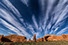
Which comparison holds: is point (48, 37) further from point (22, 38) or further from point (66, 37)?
point (22, 38)

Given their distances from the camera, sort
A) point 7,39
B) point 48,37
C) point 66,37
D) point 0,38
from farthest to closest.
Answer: point 48,37, point 66,37, point 7,39, point 0,38

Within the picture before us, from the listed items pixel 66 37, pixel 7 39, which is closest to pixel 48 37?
pixel 66 37

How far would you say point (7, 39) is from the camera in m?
53.9

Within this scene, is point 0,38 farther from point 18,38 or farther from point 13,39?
point 18,38

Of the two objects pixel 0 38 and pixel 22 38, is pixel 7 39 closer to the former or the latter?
pixel 0 38

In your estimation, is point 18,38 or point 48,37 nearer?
point 18,38

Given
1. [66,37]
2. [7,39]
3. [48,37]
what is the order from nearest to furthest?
[7,39], [66,37], [48,37]

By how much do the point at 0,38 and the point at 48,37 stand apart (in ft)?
229

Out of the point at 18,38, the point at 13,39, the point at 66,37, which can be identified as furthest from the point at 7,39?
the point at 66,37

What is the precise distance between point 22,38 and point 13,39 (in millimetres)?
10570

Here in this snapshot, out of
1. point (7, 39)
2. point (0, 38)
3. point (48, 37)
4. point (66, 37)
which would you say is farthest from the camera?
point (48, 37)

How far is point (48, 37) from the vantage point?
271 feet

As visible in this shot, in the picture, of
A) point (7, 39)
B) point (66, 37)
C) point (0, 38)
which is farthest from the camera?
point (66, 37)

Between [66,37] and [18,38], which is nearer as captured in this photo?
[18,38]
